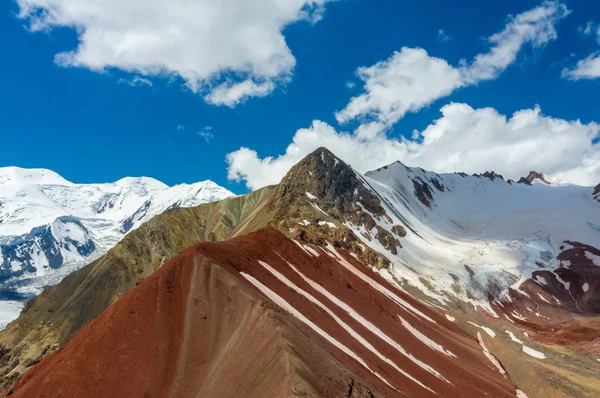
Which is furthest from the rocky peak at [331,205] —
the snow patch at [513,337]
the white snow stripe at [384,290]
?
the snow patch at [513,337]

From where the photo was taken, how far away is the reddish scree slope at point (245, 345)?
34562 millimetres

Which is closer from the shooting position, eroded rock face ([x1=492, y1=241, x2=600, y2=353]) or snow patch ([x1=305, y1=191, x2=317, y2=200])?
eroded rock face ([x1=492, y1=241, x2=600, y2=353])

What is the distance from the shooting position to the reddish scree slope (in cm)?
3456

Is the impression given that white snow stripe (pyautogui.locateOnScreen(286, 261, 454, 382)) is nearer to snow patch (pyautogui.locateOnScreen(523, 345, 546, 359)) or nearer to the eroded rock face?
snow patch (pyautogui.locateOnScreen(523, 345, 546, 359))

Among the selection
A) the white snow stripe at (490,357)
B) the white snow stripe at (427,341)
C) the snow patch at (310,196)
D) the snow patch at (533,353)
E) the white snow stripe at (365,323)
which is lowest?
the white snow stripe at (365,323)

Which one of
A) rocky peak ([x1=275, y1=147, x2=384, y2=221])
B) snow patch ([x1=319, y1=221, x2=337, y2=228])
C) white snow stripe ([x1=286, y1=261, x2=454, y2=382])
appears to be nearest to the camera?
white snow stripe ([x1=286, y1=261, x2=454, y2=382])

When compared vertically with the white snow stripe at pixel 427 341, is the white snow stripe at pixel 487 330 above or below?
above

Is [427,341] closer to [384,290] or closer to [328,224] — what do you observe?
[384,290]

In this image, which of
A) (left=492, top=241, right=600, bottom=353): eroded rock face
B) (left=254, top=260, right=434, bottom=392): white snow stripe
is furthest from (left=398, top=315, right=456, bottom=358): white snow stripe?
(left=492, top=241, right=600, bottom=353): eroded rock face

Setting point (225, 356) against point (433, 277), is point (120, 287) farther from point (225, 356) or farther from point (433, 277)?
point (225, 356)

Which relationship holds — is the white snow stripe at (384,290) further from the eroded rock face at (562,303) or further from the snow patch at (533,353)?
the eroded rock face at (562,303)

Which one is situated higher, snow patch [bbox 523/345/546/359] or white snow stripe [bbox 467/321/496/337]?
white snow stripe [bbox 467/321/496/337]

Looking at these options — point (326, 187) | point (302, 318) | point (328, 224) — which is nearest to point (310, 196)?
point (326, 187)

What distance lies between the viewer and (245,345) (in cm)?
3744
